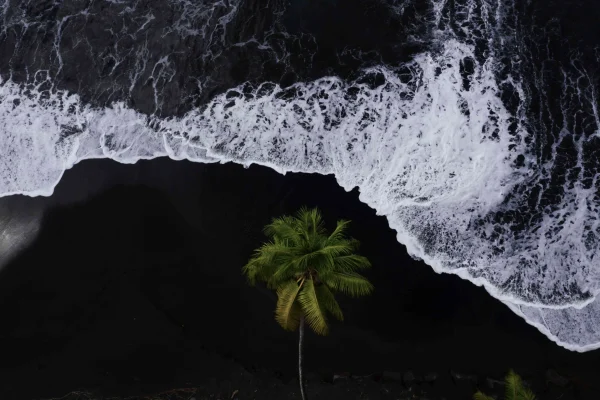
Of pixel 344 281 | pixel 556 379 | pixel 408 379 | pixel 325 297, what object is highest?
pixel 344 281

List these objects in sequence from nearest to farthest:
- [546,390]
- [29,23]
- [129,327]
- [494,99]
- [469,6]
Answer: [546,390] < [129,327] < [494,99] < [469,6] < [29,23]

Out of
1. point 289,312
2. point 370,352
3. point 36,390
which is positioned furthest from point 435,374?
point 36,390

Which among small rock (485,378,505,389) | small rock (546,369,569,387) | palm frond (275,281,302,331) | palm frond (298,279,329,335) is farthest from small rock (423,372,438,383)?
palm frond (275,281,302,331)

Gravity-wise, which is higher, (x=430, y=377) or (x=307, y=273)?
(x=307, y=273)

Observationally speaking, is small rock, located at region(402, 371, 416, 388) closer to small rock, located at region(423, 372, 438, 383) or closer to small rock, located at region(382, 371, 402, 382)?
small rock, located at region(382, 371, 402, 382)

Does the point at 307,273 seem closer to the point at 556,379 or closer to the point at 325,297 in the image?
the point at 325,297

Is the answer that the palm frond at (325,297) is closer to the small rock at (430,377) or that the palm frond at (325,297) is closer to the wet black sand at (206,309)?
the wet black sand at (206,309)

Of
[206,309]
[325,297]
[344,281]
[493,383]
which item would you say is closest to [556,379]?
[493,383]

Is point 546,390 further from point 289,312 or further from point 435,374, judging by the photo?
point 289,312
